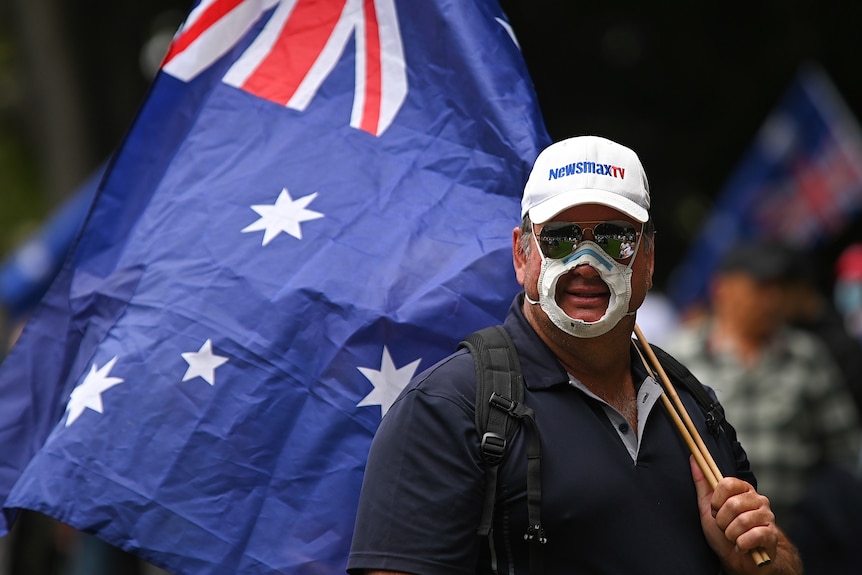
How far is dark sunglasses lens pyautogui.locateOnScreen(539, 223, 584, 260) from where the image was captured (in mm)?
3443

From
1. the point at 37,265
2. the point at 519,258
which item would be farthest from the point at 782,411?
the point at 37,265

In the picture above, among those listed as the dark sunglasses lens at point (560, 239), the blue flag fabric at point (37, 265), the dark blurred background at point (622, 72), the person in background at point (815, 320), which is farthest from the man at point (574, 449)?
the dark blurred background at point (622, 72)

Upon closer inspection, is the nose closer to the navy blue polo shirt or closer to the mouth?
the mouth

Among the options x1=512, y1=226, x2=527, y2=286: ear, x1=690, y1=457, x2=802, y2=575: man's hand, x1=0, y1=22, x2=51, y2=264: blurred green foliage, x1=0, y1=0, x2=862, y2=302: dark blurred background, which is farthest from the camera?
x1=0, y1=22, x2=51, y2=264: blurred green foliage

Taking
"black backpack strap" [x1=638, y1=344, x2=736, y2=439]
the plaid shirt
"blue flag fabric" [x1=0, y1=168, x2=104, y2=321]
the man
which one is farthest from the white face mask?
"blue flag fabric" [x1=0, y1=168, x2=104, y2=321]

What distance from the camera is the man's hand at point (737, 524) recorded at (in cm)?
329

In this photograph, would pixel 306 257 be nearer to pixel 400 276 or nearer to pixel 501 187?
pixel 400 276

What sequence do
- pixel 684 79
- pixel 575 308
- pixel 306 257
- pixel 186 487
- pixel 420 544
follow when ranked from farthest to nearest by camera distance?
pixel 684 79
pixel 306 257
pixel 186 487
pixel 575 308
pixel 420 544

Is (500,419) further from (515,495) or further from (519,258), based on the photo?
(519,258)

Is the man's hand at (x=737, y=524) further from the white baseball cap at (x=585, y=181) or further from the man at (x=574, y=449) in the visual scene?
the white baseball cap at (x=585, y=181)

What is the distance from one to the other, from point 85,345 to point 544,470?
5.21 ft

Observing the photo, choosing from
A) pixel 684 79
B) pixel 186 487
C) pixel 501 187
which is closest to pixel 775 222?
pixel 684 79

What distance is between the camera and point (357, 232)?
4016mm

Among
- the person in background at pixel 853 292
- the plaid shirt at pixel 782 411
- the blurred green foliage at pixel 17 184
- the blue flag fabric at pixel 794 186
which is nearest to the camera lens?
the plaid shirt at pixel 782 411
